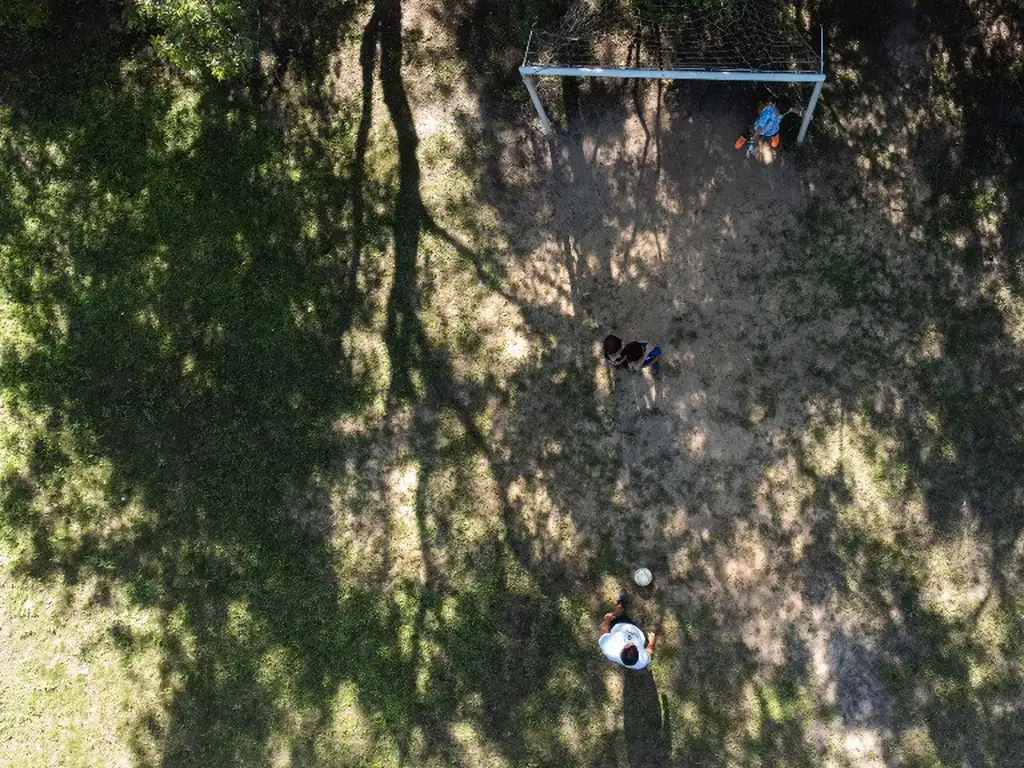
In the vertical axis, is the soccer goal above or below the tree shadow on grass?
above

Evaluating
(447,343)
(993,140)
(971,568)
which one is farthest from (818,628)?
(993,140)

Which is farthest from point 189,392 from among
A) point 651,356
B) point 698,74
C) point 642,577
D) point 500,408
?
point 698,74

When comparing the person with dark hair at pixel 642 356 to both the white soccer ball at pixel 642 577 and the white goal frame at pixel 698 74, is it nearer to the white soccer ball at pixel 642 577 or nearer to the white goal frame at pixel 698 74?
the white soccer ball at pixel 642 577

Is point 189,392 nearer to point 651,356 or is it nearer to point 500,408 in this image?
point 500,408

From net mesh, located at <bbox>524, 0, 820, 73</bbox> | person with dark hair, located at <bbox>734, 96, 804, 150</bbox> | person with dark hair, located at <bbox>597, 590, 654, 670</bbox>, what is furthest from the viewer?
person with dark hair, located at <bbox>734, 96, 804, 150</bbox>

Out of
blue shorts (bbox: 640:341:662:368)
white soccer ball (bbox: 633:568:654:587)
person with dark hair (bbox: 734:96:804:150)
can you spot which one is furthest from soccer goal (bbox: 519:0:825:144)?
white soccer ball (bbox: 633:568:654:587)

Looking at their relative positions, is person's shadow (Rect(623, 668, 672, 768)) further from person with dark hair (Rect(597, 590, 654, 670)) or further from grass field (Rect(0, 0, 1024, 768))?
Result: person with dark hair (Rect(597, 590, 654, 670))
